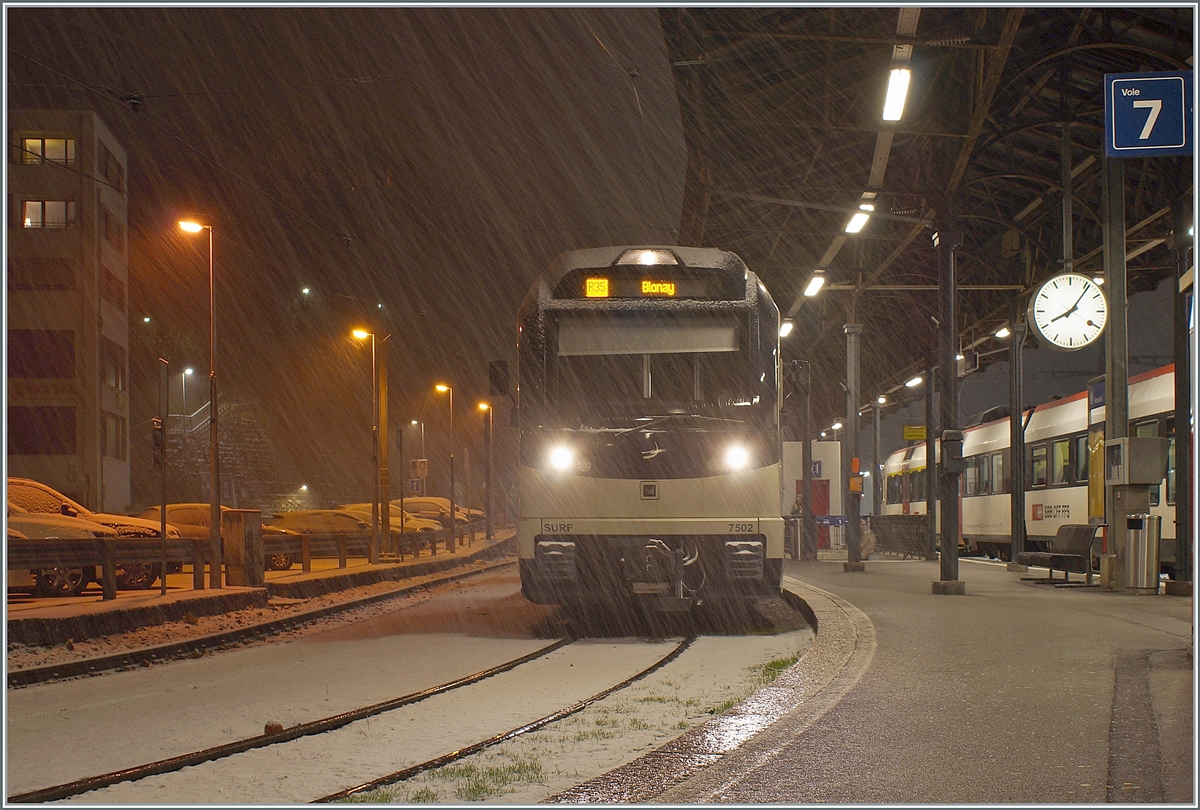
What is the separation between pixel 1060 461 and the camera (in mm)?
26844

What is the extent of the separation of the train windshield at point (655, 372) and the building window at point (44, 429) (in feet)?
137

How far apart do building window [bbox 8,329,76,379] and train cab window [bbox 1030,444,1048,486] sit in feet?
124

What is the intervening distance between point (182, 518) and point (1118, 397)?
69.8ft

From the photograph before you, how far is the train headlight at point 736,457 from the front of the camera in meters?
12.6

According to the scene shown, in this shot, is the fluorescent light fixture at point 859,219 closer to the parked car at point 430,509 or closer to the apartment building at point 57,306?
the parked car at point 430,509

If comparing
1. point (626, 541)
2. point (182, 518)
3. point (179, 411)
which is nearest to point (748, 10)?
point (626, 541)

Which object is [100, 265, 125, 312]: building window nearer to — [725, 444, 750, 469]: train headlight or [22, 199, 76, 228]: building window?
[22, 199, 76, 228]: building window

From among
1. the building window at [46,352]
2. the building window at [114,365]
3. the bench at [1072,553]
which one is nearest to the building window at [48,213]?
the building window at [46,352]

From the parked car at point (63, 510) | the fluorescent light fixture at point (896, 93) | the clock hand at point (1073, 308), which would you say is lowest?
the parked car at point (63, 510)

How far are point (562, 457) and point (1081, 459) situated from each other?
16532 mm

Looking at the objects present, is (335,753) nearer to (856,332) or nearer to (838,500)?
(856,332)

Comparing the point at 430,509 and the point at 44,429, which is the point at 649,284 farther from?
the point at 44,429

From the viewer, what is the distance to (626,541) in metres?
12.7

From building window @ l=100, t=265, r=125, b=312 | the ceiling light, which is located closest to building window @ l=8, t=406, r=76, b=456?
building window @ l=100, t=265, r=125, b=312
